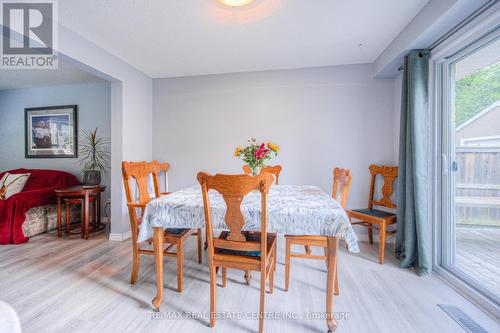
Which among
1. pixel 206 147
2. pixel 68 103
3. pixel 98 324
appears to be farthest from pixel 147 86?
pixel 98 324

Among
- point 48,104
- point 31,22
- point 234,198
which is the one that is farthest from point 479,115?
point 48,104

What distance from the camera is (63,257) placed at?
239cm

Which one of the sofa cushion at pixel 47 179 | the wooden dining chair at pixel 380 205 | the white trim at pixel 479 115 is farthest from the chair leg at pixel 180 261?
the sofa cushion at pixel 47 179

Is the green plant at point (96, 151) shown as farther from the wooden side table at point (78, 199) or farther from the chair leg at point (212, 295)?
the chair leg at point (212, 295)

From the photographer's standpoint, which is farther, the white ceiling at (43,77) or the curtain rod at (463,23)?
the white ceiling at (43,77)

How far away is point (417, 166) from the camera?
6.89 feet

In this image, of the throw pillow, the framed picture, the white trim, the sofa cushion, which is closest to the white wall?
the sofa cushion

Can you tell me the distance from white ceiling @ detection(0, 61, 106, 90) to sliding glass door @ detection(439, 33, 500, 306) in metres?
4.63

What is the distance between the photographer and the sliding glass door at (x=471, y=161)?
175 centimetres

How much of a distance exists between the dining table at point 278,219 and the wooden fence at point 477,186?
4.76 feet

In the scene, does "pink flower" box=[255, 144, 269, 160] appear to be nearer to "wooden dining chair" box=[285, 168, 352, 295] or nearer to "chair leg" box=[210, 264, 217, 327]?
"wooden dining chair" box=[285, 168, 352, 295]

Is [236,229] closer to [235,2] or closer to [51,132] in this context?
[235,2]

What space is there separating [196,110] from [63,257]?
8.14ft

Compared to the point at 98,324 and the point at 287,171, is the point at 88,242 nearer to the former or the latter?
the point at 98,324
